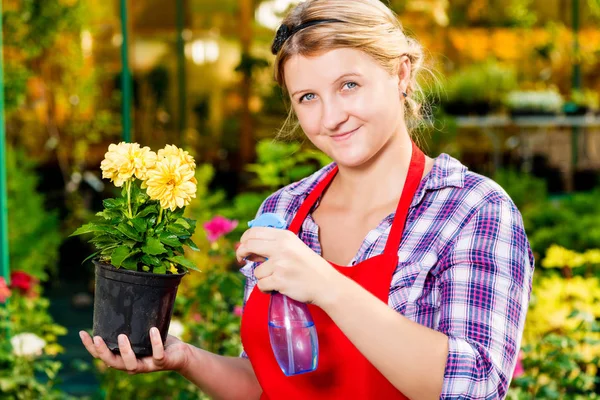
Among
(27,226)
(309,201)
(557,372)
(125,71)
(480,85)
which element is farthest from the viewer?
(480,85)

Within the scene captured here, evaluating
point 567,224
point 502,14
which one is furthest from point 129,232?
point 502,14

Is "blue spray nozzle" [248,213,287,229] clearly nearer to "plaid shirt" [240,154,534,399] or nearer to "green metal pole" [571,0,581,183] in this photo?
"plaid shirt" [240,154,534,399]

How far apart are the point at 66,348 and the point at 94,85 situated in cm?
249

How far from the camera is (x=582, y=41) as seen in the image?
723 cm

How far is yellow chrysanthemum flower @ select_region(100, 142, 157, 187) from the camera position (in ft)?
4.97

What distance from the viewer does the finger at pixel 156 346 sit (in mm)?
1507

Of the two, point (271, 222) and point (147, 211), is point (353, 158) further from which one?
point (147, 211)

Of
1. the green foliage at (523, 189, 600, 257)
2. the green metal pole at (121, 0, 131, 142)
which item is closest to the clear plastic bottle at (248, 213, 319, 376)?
the green metal pole at (121, 0, 131, 142)

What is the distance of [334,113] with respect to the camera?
150 centimetres

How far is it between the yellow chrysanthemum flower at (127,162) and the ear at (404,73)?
454mm

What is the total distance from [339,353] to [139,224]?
396 mm

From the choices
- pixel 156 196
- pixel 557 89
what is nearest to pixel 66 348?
pixel 156 196

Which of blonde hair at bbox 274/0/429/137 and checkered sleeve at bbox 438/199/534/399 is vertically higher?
blonde hair at bbox 274/0/429/137

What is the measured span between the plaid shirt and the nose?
193mm
